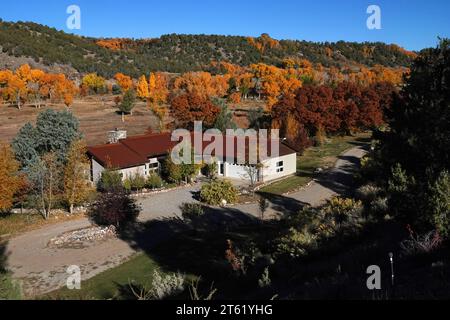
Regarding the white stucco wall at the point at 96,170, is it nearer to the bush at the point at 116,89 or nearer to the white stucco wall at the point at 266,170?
the white stucco wall at the point at 266,170

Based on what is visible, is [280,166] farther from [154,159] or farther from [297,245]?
[297,245]

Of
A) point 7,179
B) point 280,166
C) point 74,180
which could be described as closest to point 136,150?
point 74,180

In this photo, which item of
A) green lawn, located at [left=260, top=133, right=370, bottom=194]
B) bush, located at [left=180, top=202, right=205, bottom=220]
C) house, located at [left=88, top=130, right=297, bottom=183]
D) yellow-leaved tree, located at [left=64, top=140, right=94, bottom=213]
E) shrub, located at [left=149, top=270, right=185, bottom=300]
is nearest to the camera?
shrub, located at [left=149, top=270, right=185, bottom=300]

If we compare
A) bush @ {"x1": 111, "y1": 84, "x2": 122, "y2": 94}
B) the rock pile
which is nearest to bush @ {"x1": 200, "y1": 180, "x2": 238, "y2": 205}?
the rock pile

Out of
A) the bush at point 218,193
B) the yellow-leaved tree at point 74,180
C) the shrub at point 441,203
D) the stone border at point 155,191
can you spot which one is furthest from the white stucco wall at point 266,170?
the shrub at point 441,203

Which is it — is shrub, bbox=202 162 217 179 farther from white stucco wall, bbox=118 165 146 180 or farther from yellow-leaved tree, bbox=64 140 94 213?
yellow-leaved tree, bbox=64 140 94 213
